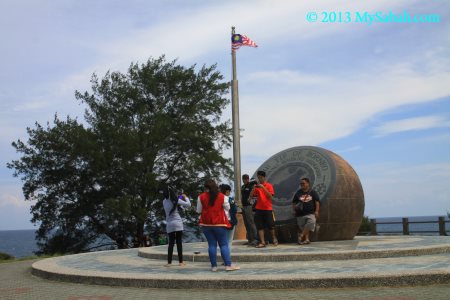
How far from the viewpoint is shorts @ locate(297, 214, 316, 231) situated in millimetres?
11977

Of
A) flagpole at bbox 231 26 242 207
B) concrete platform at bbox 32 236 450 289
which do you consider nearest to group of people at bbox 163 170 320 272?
concrete platform at bbox 32 236 450 289

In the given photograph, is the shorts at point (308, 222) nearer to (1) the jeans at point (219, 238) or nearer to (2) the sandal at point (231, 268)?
(2) the sandal at point (231, 268)

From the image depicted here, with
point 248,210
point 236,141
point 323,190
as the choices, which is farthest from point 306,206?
point 236,141

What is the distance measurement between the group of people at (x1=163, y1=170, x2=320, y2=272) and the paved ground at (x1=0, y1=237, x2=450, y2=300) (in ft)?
1.64

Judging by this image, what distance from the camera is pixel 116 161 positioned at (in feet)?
86.7

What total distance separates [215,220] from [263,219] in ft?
9.88

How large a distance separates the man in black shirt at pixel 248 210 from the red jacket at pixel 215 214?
9.90ft

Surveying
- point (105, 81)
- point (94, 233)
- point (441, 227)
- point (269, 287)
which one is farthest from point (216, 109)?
point (269, 287)

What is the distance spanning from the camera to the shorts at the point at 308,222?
1198cm

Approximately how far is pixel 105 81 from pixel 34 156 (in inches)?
218

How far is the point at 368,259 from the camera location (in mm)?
10109

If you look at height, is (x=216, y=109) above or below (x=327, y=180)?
above

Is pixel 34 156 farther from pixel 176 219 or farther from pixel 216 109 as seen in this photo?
pixel 176 219

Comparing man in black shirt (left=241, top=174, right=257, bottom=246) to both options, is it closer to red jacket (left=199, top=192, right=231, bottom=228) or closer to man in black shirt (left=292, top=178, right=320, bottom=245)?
man in black shirt (left=292, top=178, right=320, bottom=245)
